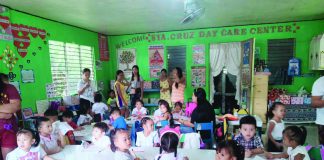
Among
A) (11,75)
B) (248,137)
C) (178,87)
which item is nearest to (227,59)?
(178,87)

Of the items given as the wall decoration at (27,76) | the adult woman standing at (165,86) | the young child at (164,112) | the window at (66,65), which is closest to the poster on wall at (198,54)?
the adult woman standing at (165,86)

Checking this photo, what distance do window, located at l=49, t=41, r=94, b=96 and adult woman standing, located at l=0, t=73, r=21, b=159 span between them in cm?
228

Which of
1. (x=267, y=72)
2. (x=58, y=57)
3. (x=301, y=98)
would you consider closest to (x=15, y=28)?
(x=58, y=57)

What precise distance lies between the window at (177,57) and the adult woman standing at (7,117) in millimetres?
4576

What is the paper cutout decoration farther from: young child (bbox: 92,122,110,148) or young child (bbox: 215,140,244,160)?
young child (bbox: 215,140,244,160)

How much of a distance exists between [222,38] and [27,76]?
4.90m

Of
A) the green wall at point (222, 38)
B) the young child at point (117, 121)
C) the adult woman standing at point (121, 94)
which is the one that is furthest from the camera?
the green wall at point (222, 38)

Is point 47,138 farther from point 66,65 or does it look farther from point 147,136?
point 66,65

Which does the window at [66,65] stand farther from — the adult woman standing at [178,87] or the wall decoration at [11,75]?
the adult woman standing at [178,87]

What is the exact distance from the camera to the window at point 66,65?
15.4 feet

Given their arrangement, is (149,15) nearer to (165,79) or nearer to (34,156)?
(165,79)

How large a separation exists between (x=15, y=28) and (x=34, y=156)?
8.89 feet

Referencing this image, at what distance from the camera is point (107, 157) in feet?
7.42

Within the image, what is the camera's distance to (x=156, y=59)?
21.7ft
